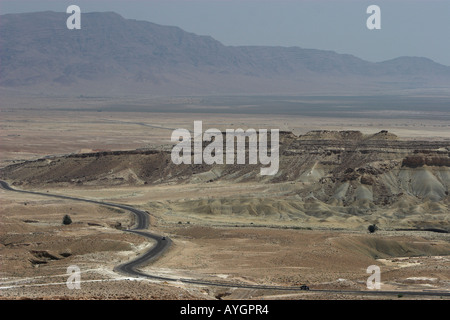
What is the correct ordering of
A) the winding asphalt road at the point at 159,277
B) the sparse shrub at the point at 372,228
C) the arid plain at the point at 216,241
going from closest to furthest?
the winding asphalt road at the point at 159,277, the arid plain at the point at 216,241, the sparse shrub at the point at 372,228

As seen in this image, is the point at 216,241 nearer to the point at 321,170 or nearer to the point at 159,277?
the point at 159,277

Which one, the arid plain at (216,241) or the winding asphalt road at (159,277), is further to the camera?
the arid plain at (216,241)

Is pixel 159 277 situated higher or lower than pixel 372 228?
higher

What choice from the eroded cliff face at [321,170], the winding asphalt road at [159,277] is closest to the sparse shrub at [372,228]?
the eroded cliff face at [321,170]

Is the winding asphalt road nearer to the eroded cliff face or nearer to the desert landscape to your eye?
the desert landscape

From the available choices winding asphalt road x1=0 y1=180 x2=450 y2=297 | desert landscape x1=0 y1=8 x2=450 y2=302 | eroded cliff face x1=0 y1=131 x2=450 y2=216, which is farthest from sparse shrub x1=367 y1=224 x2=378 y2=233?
winding asphalt road x1=0 y1=180 x2=450 y2=297

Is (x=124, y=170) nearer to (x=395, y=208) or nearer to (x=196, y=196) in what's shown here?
(x=196, y=196)

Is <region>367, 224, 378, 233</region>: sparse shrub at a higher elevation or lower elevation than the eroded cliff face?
lower

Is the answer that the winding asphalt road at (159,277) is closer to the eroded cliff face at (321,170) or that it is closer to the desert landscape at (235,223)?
the desert landscape at (235,223)

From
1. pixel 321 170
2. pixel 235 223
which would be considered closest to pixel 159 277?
pixel 235 223
